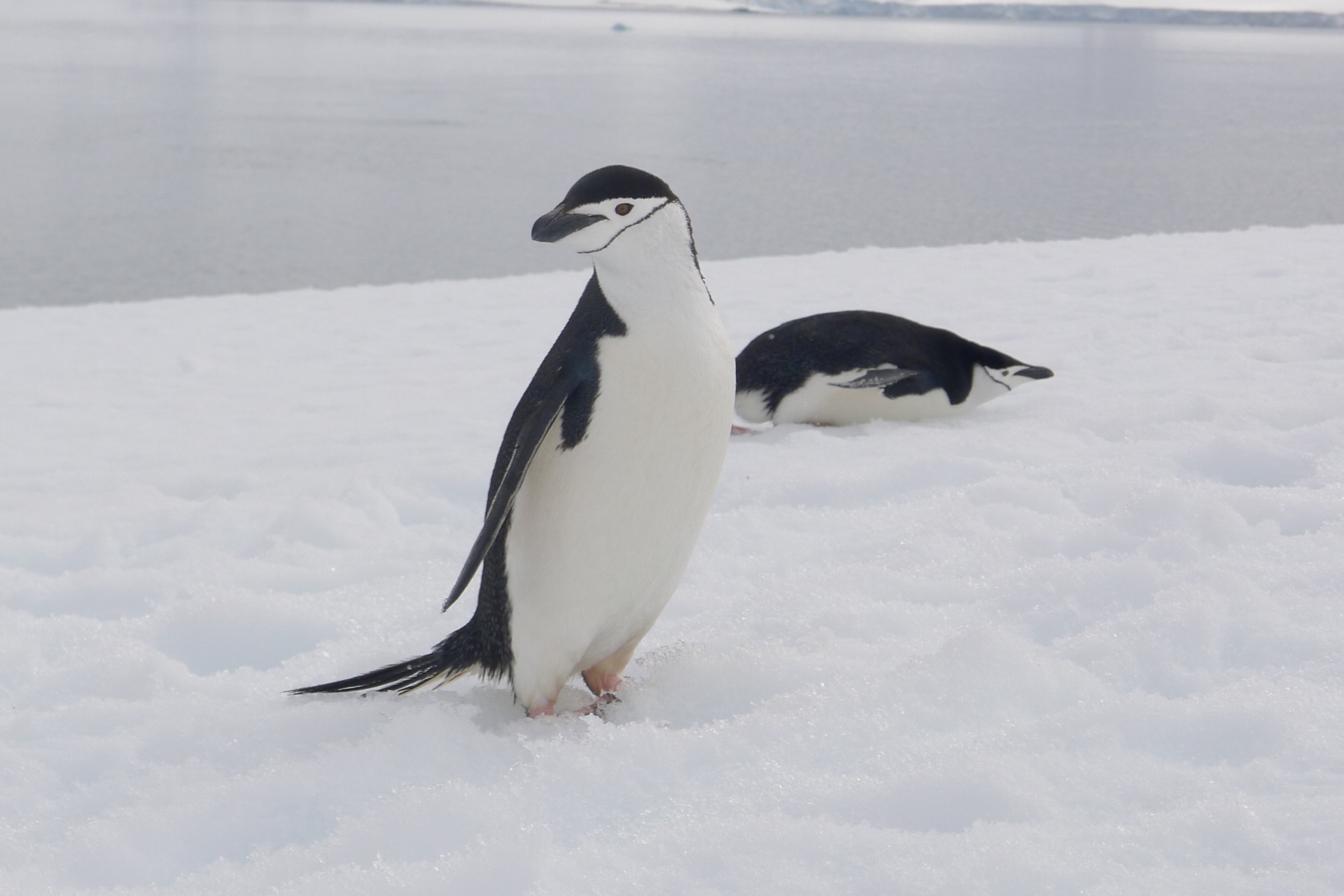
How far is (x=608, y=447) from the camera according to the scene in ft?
6.55

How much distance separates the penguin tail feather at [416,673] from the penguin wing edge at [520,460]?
0.24 meters

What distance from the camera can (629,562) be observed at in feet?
6.71

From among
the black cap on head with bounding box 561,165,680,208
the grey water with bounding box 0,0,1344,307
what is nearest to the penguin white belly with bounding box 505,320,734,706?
the black cap on head with bounding box 561,165,680,208

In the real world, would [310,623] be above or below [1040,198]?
above

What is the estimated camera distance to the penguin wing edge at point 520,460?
1.94 metres

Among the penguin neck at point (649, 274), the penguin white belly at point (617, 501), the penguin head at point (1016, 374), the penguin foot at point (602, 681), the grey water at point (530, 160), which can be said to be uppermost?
the penguin neck at point (649, 274)

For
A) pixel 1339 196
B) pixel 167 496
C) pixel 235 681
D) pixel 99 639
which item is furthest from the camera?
pixel 1339 196

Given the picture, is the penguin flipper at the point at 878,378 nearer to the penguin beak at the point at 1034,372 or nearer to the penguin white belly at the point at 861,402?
the penguin white belly at the point at 861,402

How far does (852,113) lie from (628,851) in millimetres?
35232

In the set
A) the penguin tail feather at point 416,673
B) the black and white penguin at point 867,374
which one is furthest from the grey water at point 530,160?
the penguin tail feather at point 416,673

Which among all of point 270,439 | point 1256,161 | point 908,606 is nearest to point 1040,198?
point 1256,161

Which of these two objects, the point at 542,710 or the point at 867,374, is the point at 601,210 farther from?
the point at 867,374

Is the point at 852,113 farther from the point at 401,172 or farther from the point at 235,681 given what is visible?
the point at 235,681

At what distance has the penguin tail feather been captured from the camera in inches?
85.8
